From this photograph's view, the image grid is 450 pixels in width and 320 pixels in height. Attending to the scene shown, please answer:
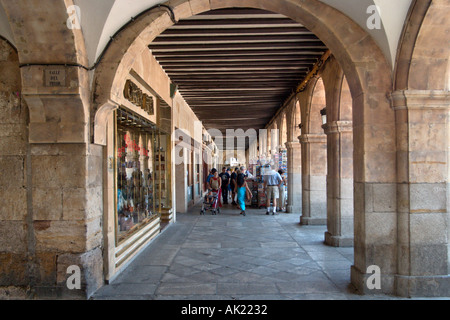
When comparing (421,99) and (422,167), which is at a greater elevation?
(421,99)

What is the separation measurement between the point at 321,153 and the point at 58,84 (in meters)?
6.25

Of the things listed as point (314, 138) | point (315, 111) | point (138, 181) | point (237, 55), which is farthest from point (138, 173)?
point (315, 111)

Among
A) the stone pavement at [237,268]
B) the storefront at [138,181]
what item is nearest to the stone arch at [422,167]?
the stone pavement at [237,268]

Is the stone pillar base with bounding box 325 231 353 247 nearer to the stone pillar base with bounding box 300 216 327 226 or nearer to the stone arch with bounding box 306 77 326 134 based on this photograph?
the stone pillar base with bounding box 300 216 327 226

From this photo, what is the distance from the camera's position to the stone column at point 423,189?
12.2 feet

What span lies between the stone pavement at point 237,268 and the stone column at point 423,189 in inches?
22.4

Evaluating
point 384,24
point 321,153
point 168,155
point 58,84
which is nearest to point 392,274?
point 384,24

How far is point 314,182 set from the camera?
8.24m

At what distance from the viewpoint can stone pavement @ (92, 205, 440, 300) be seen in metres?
3.84

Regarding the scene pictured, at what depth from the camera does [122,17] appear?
3.93m

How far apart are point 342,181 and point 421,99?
2.55 m

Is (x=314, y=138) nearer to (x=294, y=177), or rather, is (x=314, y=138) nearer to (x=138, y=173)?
(x=294, y=177)
